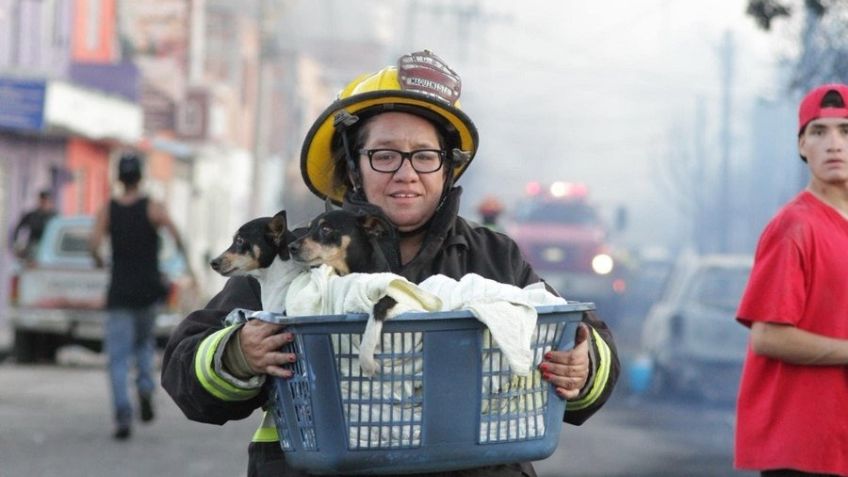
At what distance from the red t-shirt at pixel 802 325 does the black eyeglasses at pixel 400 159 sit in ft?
4.96

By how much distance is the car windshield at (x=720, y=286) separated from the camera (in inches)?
615

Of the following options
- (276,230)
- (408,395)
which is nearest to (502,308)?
(408,395)

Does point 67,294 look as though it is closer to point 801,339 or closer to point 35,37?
point 35,37

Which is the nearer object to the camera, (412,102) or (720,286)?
(412,102)

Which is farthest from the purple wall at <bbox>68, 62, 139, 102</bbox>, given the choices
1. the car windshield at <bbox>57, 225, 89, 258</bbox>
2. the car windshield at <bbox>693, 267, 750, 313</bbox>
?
the car windshield at <bbox>693, 267, 750, 313</bbox>

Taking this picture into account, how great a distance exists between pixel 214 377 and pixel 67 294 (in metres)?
15.7

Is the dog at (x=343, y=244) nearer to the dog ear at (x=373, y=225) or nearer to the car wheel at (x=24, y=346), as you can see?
the dog ear at (x=373, y=225)

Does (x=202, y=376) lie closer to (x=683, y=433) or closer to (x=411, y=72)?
(x=411, y=72)

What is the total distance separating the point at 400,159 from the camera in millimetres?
3736

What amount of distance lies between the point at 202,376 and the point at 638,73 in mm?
93257

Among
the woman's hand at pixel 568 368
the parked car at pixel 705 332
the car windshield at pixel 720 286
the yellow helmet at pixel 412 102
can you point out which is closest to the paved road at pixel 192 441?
the parked car at pixel 705 332

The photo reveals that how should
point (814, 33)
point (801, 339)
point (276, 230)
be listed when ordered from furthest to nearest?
point (814, 33), point (801, 339), point (276, 230)

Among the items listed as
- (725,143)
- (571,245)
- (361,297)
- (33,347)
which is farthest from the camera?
(725,143)

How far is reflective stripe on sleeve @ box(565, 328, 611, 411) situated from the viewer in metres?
3.60
